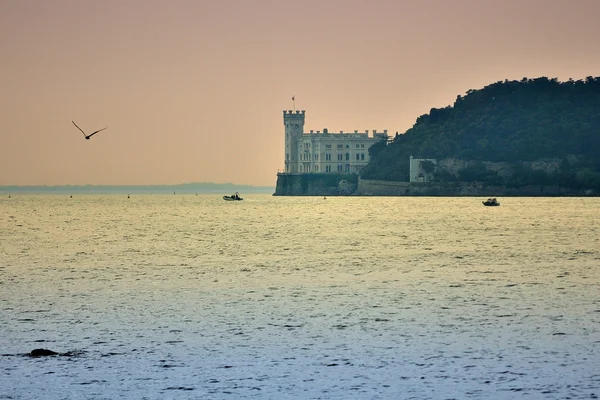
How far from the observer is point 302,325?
1118 inches

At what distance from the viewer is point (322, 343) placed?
25.5 m

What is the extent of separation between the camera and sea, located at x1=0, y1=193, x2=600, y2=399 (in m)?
20.9

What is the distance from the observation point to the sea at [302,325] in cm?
2094

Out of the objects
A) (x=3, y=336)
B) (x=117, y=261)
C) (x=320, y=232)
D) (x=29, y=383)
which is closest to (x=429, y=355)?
(x=29, y=383)

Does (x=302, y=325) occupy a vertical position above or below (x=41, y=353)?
above

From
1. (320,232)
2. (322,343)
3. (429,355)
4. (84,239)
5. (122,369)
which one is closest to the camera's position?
(122,369)

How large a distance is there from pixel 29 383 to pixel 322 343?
306 inches

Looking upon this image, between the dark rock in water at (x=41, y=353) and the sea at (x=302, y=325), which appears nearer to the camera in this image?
the sea at (x=302, y=325)

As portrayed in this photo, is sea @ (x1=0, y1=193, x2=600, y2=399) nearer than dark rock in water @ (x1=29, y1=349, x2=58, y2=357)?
Yes

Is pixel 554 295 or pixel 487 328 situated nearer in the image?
pixel 487 328

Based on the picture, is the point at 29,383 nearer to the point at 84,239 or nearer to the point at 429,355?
the point at 429,355

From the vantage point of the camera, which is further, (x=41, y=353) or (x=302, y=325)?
(x=302, y=325)

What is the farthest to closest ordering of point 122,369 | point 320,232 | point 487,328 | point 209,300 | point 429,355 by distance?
1. point 320,232
2. point 209,300
3. point 487,328
4. point 429,355
5. point 122,369

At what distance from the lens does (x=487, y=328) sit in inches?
1085
